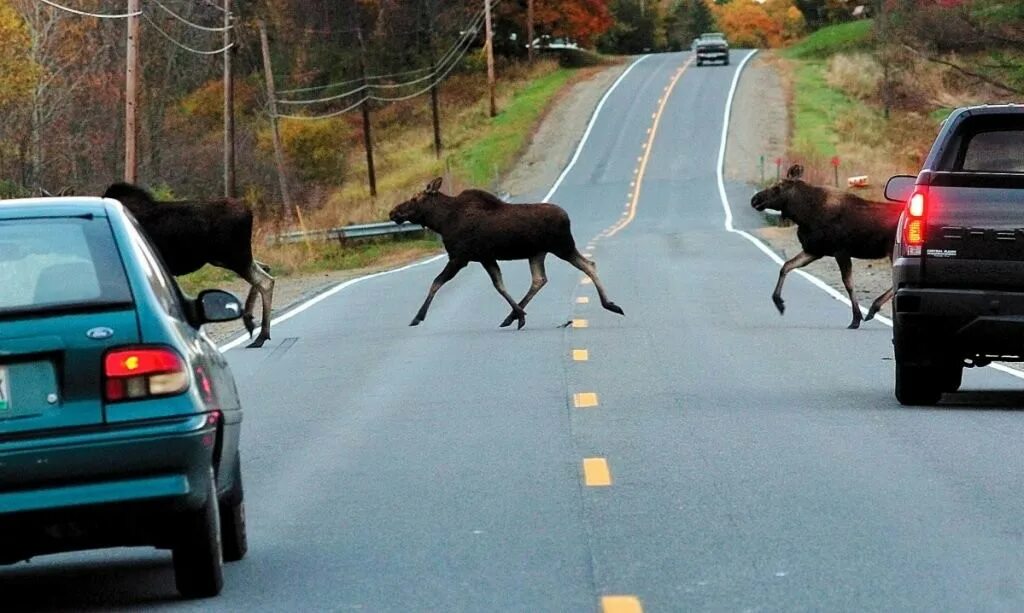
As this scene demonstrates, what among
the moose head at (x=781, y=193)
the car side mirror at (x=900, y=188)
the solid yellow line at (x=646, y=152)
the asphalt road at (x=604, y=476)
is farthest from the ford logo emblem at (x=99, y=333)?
the solid yellow line at (x=646, y=152)

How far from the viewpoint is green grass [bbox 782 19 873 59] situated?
104 m

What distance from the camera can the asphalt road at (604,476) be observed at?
8461mm

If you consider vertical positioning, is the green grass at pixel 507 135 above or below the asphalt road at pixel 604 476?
below

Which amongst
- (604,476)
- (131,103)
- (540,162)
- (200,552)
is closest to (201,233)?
(604,476)

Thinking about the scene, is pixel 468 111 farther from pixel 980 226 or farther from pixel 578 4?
pixel 980 226

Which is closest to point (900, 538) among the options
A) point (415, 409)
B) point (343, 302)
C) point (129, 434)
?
point (129, 434)

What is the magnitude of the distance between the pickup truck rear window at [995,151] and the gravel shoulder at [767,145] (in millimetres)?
14462

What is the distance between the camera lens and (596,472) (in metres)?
11.8

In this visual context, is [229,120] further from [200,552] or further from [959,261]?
[200,552]

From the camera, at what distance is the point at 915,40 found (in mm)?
77562

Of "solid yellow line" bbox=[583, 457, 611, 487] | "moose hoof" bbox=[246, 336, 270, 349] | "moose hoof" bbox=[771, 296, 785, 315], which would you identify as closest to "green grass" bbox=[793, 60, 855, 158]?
"moose hoof" bbox=[771, 296, 785, 315]

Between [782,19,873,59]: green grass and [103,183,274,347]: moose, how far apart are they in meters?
81.3

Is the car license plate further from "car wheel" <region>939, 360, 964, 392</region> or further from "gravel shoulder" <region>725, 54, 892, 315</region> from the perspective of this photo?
"gravel shoulder" <region>725, 54, 892, 315</region>

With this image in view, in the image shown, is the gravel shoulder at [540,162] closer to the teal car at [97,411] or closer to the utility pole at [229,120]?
the utility pole at [229,120]
